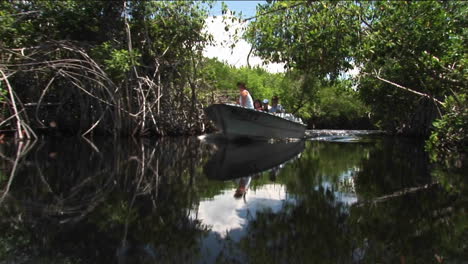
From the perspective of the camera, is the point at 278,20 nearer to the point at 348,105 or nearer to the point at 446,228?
the point at 446,228

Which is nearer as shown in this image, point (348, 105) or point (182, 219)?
point (182, 219)

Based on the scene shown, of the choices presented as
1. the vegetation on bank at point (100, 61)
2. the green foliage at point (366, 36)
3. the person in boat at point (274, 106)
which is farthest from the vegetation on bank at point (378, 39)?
the vegetation on bank at point (100, 61)

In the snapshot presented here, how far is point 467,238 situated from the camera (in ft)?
9.05

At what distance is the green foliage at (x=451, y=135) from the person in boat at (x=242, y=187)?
4.69 m

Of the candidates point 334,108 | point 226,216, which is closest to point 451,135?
point 226,216

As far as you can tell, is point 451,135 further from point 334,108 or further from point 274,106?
point 334,108

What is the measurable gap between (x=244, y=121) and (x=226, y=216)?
31.2ft

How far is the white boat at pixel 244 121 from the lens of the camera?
12406 millimetres

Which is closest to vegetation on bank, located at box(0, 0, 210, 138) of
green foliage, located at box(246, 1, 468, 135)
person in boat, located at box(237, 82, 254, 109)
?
person in boat, located at box(237, 82, 254, 109)

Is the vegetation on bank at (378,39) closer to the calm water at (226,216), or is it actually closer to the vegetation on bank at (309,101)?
the calm water at (226,216)

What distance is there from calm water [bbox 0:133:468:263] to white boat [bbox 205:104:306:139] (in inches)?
262

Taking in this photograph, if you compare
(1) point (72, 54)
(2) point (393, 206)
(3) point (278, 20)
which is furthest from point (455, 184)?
(1) point (72, 54)

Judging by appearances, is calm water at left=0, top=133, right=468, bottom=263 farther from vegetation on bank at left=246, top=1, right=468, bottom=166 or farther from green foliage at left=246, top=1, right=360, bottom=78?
green foliage at left=246, top=1, right=360, bottom=78

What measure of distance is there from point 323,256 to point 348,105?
44.7m
